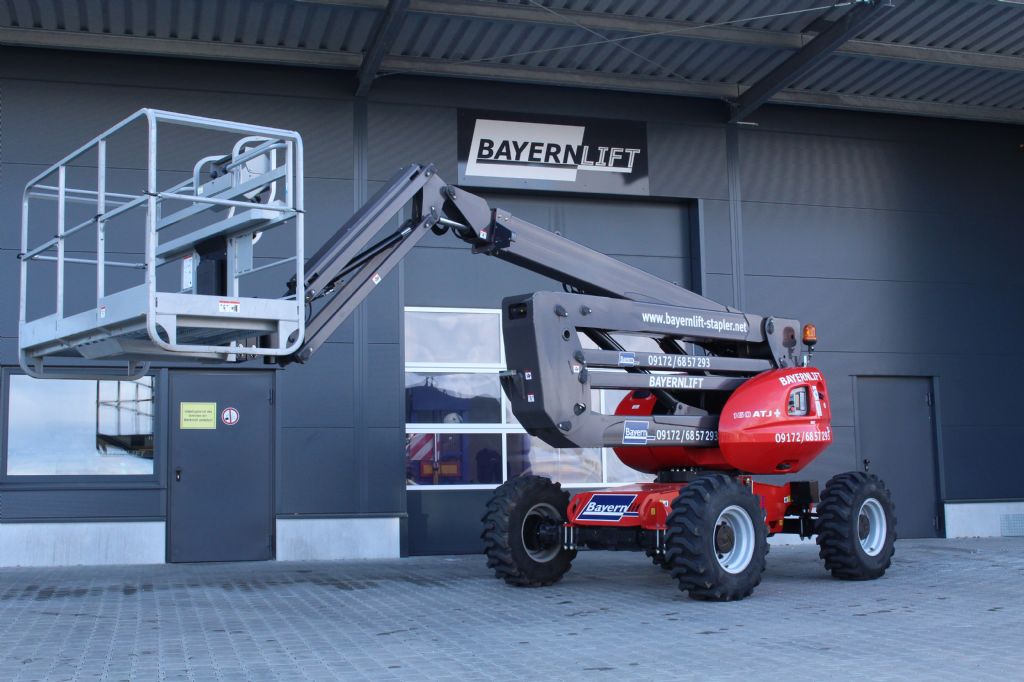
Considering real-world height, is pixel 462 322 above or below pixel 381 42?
below

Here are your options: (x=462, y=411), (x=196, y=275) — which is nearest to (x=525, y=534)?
(x=462, y=411)

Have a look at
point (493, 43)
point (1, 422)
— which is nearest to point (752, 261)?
point (493, 43)

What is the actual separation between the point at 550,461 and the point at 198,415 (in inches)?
183

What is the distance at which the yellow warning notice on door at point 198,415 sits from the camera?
13.2m

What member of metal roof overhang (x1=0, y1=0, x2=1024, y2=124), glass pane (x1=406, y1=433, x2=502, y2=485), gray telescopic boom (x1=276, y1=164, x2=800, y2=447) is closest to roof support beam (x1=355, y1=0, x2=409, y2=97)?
metal roof overhang (x1=0, y1=0, x2=1024, y2=124)

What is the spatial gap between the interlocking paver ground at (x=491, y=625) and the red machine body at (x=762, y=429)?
122cm

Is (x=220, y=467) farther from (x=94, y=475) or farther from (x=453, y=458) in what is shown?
(x=453, y=458)

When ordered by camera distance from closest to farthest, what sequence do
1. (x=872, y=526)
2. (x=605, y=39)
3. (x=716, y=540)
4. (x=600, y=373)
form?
(x=716, y=540) < (x=600, y=373) < (x=872, y=526) < (x=605, y=39)

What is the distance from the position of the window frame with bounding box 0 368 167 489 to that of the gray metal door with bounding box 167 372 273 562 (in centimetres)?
12

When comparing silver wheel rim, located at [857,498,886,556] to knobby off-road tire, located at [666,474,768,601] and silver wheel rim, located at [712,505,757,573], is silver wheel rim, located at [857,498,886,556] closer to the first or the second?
knobby off-road tire, located at [666,474,768,601]

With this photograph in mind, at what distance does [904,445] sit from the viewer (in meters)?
16.2

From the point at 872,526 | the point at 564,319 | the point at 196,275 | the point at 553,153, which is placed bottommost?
the point at 872,526

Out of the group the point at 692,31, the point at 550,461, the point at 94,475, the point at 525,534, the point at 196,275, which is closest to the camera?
the point at 196,275

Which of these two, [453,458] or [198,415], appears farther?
[453,458]
